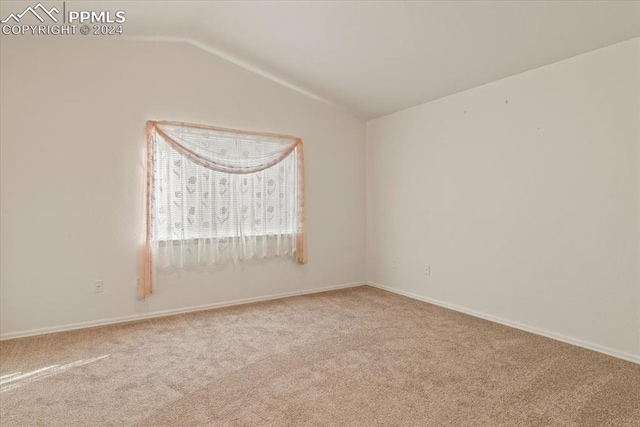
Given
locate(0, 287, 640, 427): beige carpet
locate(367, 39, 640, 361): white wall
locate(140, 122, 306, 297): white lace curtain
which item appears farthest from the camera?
locate(140, 122, 306, 297): white lace curtain

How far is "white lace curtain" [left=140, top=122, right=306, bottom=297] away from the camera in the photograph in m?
3.71

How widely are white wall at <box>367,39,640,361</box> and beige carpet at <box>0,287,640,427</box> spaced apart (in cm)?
34

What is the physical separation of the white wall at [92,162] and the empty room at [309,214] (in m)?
0.02

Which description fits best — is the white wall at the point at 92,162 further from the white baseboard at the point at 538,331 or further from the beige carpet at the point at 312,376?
the white baseboard at the point at 538,331

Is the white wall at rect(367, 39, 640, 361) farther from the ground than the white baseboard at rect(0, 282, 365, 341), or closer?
farther from the ground

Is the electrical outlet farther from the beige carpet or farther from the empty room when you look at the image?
the beige carpet

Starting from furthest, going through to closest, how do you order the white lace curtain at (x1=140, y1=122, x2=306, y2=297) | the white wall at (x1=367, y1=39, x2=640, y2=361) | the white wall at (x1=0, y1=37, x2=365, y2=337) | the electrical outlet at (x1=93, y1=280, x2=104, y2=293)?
1. the white lace curtain at (x1=140, y1=122, x2=306, y2=297)
2. the electrical outlet at (x1=93, y1=280, x2=104, y2=293)
3. the white wall at (x1=0, y1=37, x2=365, y2=337)
4. the white wall at (x1=367, y1=39, x2=640, y2=361)

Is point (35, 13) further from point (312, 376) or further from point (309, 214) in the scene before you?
point (312, 376)

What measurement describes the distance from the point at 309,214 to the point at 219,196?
45.7 inches

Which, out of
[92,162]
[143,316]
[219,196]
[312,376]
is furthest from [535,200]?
[92,162]

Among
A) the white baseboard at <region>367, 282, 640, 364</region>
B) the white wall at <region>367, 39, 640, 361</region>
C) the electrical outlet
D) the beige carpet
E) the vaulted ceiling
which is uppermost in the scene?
the vaulted ceiling

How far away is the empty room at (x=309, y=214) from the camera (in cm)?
229

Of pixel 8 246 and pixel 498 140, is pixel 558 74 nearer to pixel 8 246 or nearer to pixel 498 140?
pixel 498 140

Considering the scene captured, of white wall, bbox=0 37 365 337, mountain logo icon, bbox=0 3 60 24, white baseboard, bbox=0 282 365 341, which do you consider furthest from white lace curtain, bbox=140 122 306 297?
mountain logo icon, bbox=0 3 60 24
